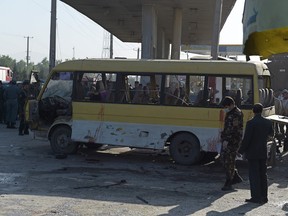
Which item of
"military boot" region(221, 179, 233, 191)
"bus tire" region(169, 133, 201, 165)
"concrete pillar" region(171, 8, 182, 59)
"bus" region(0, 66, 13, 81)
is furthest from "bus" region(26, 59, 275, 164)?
"bus" region(0, 66, 13, 81)

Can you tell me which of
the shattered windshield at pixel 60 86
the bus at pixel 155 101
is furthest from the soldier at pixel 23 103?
the bus at pixel 155 101

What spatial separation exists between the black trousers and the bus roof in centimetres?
342

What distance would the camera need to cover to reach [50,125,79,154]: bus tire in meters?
13.4

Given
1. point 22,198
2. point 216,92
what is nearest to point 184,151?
point 216,92

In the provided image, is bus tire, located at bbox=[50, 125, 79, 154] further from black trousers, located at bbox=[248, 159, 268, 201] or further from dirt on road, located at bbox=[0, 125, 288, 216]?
black trousers, located at bbox=[248, 159, 268, 201]

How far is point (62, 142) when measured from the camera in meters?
13.4

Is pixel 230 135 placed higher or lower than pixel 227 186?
higher

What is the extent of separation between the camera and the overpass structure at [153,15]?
2547 centimetres

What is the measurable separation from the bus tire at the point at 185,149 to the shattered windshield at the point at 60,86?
3.26 meters

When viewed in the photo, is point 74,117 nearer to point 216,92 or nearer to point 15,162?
point 15,162

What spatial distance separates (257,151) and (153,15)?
18.3 m

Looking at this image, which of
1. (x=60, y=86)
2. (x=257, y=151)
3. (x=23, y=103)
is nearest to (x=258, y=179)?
(x=257, y=151)

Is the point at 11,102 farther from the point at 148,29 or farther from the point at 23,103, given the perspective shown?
the point at 148,29

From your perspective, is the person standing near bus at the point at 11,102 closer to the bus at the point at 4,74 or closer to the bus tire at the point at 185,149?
the bus tire at the point at 185,149
